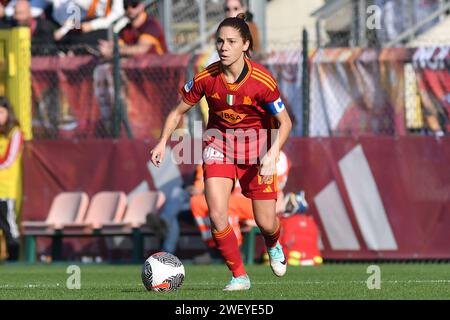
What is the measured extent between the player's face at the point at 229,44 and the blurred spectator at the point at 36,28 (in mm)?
8228

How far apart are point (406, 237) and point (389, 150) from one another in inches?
43.8

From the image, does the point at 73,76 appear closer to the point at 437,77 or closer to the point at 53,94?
the point at 53,94

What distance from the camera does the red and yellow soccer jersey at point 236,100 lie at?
10750 millimetres

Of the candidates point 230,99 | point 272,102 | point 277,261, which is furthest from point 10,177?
point 272,102

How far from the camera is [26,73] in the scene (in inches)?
718

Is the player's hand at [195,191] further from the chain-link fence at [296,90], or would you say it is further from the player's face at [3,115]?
the player's face at [3,115]

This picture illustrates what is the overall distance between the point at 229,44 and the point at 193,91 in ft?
1.93

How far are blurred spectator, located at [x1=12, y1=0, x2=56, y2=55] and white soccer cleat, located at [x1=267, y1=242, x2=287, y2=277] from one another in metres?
8.00

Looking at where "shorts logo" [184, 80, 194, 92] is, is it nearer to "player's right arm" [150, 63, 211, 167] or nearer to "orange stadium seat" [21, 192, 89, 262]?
"player's right arm" [150, 63, 211, 167]

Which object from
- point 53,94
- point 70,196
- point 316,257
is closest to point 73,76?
point 53,94

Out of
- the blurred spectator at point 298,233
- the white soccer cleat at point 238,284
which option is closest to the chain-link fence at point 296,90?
the blurred spectator at point 298,233

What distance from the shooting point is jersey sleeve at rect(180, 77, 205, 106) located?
10828 mm

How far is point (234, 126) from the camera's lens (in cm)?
1095

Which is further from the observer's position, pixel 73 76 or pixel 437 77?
pixel 73 76
